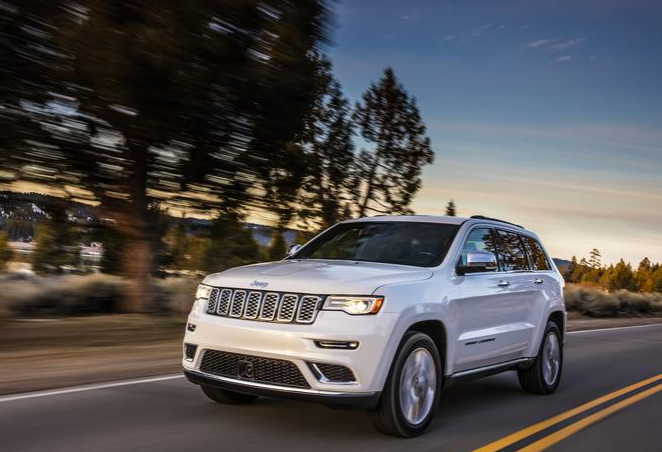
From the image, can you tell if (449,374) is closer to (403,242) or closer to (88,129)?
(403,242)

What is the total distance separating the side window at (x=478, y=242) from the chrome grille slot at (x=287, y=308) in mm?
1897

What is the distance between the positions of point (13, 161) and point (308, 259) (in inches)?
282

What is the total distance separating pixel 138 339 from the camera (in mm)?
12320

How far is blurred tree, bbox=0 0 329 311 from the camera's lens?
11977 mm

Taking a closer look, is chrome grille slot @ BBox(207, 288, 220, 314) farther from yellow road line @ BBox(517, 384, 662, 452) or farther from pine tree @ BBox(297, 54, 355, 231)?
pine tree @ BBox(297, 54, 355, 231)

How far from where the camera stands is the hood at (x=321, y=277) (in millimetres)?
6062

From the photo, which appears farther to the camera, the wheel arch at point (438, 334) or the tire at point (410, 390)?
the wheel arch at point (438, 334)

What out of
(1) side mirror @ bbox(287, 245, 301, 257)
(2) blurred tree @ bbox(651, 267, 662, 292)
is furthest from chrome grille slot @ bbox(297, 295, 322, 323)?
(2) blurred tree @ bbox(651, 267, 662, 292)

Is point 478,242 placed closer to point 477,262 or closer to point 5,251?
point 477,262

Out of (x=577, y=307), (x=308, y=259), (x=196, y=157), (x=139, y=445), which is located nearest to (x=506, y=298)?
(x=308, y=259)

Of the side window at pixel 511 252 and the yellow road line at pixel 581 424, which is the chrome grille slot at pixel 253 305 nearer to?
the yellow road line at pixel 581 424

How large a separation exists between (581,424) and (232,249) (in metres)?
13.5

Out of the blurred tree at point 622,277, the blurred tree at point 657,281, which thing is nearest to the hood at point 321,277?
the blurred tree at point 657,281

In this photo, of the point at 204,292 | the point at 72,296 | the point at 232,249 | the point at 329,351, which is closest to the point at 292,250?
the point at 204,292
